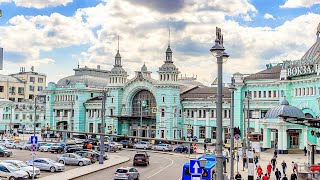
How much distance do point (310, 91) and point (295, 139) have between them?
733 centimetres

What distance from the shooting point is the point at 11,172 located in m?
41.8

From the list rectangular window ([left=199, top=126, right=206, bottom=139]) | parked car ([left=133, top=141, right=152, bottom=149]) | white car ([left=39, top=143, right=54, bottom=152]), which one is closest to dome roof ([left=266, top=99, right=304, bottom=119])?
rectangular window ([left=199, top=126, right=206, bottom=139])

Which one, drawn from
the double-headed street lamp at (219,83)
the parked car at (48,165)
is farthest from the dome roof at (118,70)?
the double-headed street lamp at (219,83)

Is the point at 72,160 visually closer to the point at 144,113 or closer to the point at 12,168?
the point at 12,168

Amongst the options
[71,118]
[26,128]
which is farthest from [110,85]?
[26,128]

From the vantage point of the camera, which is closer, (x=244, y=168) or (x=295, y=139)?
(x=244, y=168)

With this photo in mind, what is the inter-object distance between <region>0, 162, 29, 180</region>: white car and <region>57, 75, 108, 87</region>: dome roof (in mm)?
75467

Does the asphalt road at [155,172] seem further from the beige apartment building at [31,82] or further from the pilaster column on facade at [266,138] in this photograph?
the beige apartment building at [31,82]

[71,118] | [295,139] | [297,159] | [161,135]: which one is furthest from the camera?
[71,118]

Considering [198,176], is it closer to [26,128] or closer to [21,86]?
[26,128]

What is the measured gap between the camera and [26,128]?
136250mm

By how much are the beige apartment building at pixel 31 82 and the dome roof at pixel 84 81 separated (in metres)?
46.1

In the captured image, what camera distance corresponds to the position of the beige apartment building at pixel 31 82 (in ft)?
550

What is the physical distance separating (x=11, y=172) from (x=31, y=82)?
132726 millimetres
